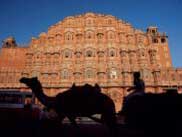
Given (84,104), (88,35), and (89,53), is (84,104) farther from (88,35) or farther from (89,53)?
(88,35)

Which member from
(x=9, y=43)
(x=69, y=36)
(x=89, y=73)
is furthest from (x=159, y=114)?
(x=9, y=43)

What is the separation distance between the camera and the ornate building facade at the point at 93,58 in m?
29.2

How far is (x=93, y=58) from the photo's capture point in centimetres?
3100

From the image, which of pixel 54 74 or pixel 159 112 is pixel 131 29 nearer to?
pixel 54 74

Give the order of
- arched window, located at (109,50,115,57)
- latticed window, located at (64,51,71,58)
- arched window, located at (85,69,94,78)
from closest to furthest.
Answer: arched window, located at (85,69,94,78) → arched window, located at (109,50,115,57) → latticed window, located at (64,51,71,58)

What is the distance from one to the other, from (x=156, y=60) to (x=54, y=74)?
17960mm

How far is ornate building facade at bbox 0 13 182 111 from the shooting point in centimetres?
2919

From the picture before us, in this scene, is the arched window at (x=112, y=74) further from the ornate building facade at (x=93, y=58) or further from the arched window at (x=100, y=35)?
the arched window at (x=100, y=35)

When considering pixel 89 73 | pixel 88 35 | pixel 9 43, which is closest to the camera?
pixel 89 73

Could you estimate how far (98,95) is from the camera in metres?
4.95

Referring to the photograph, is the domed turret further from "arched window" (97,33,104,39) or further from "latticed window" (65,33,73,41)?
"arched window" (97,33,104,39)

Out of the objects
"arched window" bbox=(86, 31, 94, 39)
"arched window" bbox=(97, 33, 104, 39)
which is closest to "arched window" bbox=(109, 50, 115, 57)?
"arched window" bbox=(97, 33, 104, 39)

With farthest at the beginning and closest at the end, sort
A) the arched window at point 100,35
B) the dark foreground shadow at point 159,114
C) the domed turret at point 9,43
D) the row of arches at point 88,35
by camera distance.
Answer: the domed turret at point 9,43
the arched window at point 100,35
the row of arches at point 88,35
the dark foreground shadow at point 159,114

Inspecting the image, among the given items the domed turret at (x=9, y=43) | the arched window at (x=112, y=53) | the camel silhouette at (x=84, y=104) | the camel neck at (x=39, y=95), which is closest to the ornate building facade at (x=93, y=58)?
the arched window at (x=112, y=53)
